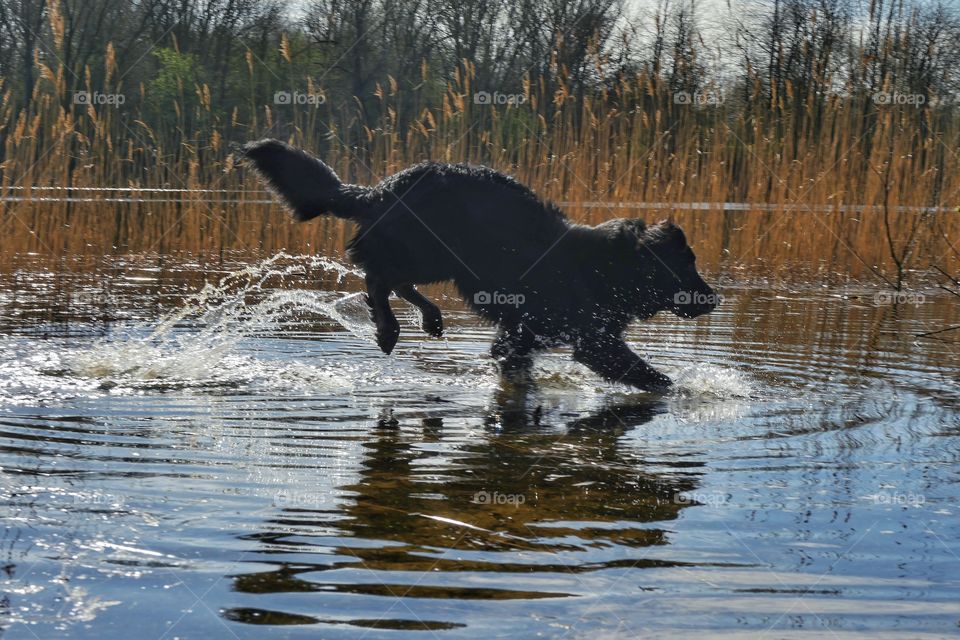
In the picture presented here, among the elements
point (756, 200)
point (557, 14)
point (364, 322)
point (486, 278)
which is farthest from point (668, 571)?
point (557, 14)

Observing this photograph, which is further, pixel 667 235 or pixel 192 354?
pixel 667 235

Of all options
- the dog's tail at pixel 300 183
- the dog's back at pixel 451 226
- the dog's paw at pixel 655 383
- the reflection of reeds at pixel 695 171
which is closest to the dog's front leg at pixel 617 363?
the dog's paw at pixel 655 383

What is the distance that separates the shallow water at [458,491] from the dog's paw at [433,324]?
0.41ft


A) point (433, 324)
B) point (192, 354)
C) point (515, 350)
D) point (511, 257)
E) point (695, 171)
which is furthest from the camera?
point (695, 171)

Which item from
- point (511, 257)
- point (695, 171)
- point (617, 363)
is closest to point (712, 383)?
point (617, 363)

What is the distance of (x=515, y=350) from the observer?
6.23 metres

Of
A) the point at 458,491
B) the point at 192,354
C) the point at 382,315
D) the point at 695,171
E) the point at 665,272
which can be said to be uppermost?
the point at 695,171

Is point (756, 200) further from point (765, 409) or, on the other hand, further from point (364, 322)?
point (765, 409)

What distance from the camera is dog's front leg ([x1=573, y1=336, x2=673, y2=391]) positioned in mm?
5770

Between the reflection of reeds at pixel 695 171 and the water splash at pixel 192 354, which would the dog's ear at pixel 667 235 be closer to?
the water splash at pixel 192 354

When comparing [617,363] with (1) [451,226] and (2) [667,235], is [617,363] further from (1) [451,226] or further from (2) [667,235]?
(1) [451,226]

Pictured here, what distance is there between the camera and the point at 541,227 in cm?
640

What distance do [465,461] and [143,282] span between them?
597 centimetres

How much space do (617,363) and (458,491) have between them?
2445 mm
